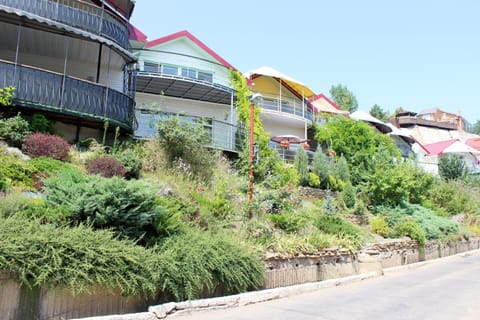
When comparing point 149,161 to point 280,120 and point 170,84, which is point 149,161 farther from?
point 280,120

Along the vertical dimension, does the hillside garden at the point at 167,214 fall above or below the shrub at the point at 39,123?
below

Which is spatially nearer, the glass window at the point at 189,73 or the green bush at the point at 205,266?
the green bush at the point at 205,266

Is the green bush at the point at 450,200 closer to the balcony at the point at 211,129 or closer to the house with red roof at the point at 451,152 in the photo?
the balcony at the point at 211,129

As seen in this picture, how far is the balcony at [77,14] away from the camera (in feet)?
49.7

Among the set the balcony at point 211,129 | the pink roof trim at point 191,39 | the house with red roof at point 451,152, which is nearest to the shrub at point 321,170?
the balcony at point 211,129

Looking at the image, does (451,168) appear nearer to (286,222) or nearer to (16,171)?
(286,222)

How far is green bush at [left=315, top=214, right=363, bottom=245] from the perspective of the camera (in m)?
14.1

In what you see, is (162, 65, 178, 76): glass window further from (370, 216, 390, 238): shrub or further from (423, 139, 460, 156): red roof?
(423, 139, 460, 156): red roof

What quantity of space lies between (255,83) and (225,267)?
77.5 ft

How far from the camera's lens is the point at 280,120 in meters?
29.9

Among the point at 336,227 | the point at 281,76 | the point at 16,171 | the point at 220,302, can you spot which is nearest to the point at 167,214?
the point at 220,302

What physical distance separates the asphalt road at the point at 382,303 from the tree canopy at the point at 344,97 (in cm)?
6511

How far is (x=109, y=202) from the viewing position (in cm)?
793

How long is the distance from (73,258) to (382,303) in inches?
272
